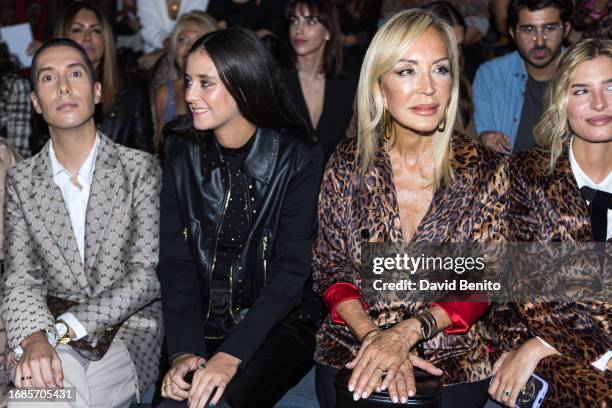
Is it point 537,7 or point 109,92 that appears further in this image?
point 109,92

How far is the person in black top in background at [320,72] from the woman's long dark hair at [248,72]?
1.87 m

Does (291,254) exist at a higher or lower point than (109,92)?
lower

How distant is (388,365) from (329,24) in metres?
3.24

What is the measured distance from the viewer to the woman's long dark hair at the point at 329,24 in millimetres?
5375

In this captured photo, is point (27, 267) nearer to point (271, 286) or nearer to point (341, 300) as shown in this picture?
point (271, 286)

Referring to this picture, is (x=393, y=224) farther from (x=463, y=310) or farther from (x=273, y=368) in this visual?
(x=273, y=368)

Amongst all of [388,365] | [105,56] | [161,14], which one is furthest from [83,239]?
[161,14]

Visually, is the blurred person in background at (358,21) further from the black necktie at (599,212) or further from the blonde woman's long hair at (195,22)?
the black necktie at (599,212)

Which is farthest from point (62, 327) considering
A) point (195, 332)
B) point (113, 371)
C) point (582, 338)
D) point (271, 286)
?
point (582, 338)

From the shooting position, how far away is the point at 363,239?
299cm

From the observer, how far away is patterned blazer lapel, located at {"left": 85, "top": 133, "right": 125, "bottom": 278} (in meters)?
3.30

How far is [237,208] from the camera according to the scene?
3.26 m

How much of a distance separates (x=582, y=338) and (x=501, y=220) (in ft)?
1.57

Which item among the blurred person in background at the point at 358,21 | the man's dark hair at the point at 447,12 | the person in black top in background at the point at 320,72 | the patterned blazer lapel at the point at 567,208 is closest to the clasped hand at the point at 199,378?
the patterned blazer lapel at the point at 567,208
